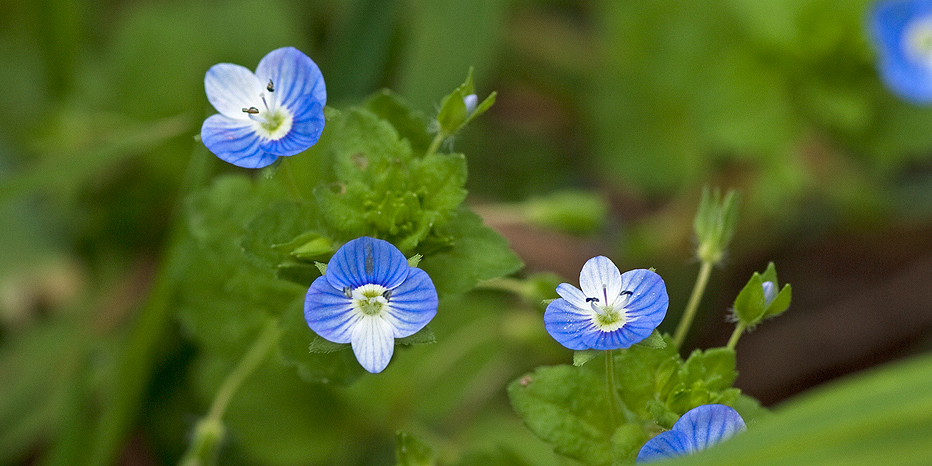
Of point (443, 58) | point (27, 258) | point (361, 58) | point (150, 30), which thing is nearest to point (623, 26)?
point (443, 58)

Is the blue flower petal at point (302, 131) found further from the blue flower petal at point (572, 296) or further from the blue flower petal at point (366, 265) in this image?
the blue flower petal at point (572, 296)

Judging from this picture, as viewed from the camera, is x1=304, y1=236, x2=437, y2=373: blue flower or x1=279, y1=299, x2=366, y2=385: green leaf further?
x1=279, y1=299, x2=366, y2=385: green leaf

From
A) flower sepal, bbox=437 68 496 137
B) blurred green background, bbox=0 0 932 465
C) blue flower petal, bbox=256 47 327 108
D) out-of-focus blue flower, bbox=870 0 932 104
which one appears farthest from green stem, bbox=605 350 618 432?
out-of-focus blue flower, bbox=870 0 932 104

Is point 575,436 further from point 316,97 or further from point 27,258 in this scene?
point 27,258

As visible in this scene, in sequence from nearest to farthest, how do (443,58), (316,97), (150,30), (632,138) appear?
1. (316,97)
2. (443,58)
3. (150,30)
4. (632,138)

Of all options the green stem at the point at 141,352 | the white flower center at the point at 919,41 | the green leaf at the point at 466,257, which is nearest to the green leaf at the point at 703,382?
the green leaf at the point at 466,257

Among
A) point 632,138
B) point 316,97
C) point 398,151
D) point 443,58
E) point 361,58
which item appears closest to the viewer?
point 316,97

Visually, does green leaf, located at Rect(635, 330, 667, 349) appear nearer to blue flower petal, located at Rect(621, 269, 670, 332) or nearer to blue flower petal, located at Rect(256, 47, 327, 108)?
blue flower petal, located at Rect(621, 269, 670, 332)
